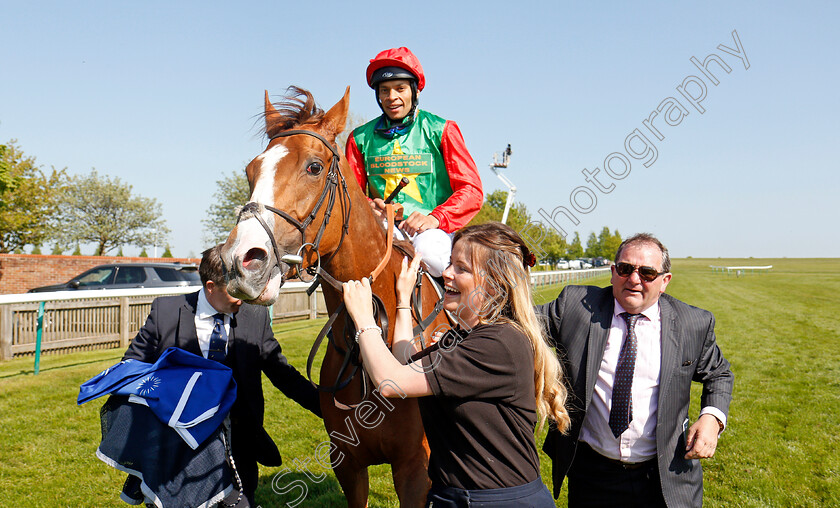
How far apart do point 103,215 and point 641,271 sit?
42.5 m

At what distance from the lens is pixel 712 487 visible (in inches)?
169

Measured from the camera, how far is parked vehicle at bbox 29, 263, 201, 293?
12.0m

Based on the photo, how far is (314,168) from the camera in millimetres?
2266

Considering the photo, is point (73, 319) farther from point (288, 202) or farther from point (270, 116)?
point (288, 202)

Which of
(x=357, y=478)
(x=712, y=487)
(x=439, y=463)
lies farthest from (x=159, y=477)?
(x=712, y=487)

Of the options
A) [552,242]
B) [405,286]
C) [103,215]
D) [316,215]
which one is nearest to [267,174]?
[316,215]

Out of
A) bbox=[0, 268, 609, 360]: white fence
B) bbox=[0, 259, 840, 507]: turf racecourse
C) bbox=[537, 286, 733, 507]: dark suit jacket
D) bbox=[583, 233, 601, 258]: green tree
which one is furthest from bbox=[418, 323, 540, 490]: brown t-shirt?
bbox=[583, 233, 601, 258]: green tree

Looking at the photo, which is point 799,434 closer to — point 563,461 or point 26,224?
point 563,461

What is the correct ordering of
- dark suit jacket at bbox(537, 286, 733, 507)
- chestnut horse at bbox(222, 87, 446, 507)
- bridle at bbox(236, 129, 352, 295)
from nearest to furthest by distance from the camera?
bridle at bbox(236, 129, 352, 295) → chestnut horse at bbox(222, 87, 446, 507) → dark suit jacket at bbox(537, 286, 733, 507)

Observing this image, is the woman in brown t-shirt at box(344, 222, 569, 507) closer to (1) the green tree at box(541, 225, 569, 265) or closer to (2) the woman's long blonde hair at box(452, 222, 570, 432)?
(2) the woman's long blonde hair at box(452, 222, 570, 432)

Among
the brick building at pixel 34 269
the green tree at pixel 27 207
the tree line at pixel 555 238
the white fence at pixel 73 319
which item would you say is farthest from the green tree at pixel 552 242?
the green tree at pixel 27 207

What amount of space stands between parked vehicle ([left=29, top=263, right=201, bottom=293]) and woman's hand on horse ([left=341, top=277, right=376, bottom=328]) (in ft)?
36.5

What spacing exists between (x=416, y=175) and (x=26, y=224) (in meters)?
27.3

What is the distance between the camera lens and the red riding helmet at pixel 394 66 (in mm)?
3080
